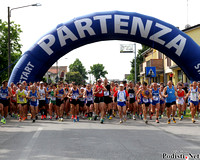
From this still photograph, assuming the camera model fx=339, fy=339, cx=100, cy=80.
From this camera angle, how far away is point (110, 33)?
18.4 m

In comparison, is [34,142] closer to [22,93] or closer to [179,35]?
[22,93]

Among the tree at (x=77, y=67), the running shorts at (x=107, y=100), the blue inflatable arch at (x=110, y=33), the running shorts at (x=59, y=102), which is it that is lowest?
the running shorts at (x=59, y=102)

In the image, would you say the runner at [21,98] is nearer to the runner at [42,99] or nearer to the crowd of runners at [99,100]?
the crowd of runners at [99,100]

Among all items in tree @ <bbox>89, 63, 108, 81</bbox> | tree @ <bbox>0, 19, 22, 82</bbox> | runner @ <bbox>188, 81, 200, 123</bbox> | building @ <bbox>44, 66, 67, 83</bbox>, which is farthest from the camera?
tree @ <bbox>89, 63, 108, 81</bbox>

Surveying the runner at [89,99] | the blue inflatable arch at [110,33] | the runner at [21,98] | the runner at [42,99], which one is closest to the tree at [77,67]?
the blue inflatable arch at [110,33]

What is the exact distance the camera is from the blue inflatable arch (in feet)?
58.7

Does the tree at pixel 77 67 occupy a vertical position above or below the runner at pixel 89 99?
above

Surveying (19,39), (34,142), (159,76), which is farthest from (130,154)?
(159,76)

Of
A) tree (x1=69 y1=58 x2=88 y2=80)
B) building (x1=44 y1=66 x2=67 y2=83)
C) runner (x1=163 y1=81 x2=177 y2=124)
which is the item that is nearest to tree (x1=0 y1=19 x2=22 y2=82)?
building (x1=44 y1=66 x2=67 y2=83)

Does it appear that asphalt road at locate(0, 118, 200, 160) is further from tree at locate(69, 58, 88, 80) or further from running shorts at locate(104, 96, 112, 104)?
tree at locate(69, 58, 88, 80)

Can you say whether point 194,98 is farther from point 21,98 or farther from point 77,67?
point 77,67

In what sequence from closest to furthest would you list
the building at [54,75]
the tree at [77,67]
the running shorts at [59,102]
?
the running shorts at [59,102]
the building at [54,75]
the tree at [77,67]

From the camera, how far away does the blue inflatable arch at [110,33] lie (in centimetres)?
1789

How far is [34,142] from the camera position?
853cm
